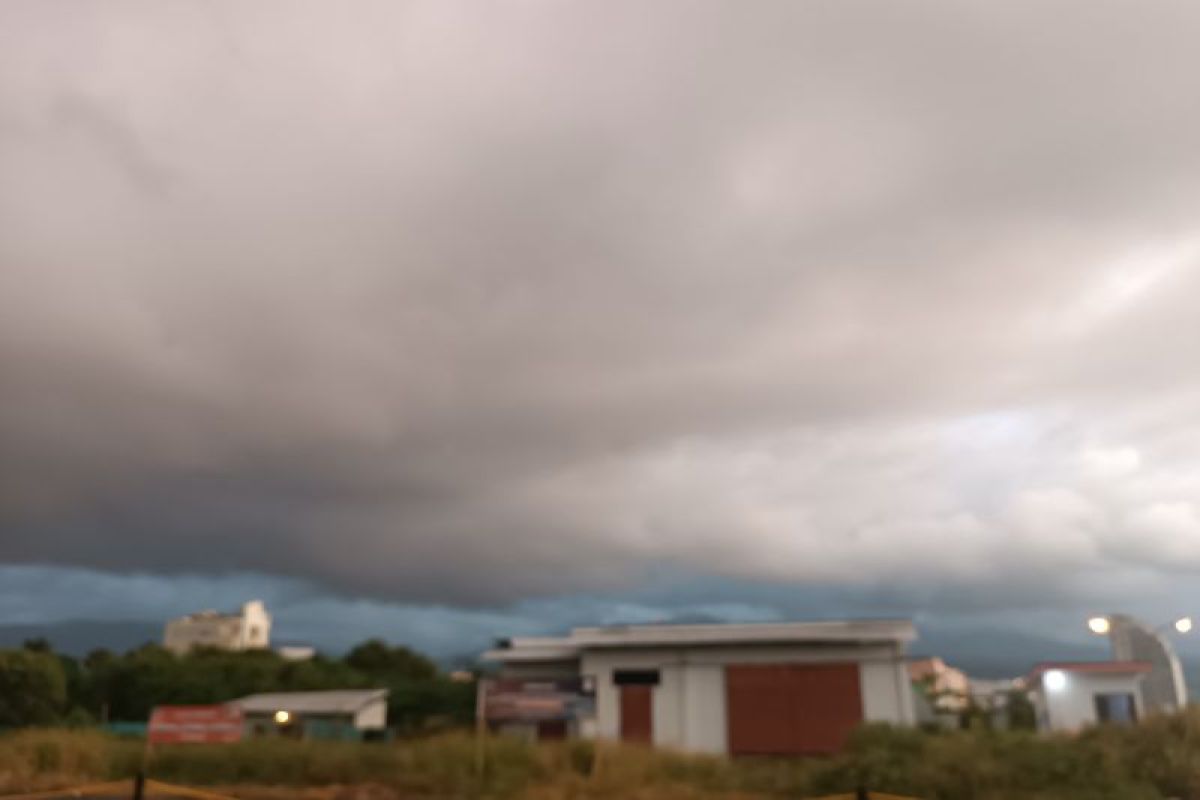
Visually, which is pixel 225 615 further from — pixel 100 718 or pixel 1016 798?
pixel 1016 798

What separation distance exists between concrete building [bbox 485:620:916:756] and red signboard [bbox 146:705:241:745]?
416 inches

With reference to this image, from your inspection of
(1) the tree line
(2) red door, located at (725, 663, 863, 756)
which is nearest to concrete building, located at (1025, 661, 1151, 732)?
(2) red door, located at (725, 663, 863, 756)

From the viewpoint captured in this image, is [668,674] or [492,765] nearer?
[492,765]

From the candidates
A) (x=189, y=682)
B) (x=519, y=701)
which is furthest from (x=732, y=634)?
(x=189, y=682)

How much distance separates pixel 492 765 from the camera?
19.9m

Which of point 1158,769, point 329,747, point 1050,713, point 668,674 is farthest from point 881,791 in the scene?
point 1050,713

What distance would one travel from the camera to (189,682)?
51.6m

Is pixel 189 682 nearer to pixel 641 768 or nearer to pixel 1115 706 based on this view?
Answer: pixel 641 768

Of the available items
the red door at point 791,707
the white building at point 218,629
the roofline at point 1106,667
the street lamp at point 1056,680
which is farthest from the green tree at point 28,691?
the white building at point 218,629

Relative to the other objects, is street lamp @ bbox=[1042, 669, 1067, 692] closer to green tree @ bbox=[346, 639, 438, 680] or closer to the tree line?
the tree line

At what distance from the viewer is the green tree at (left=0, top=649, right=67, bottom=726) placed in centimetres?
4288

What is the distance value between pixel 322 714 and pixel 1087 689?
97.8ft

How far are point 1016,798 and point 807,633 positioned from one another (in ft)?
32.8

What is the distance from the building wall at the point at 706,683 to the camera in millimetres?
25672
